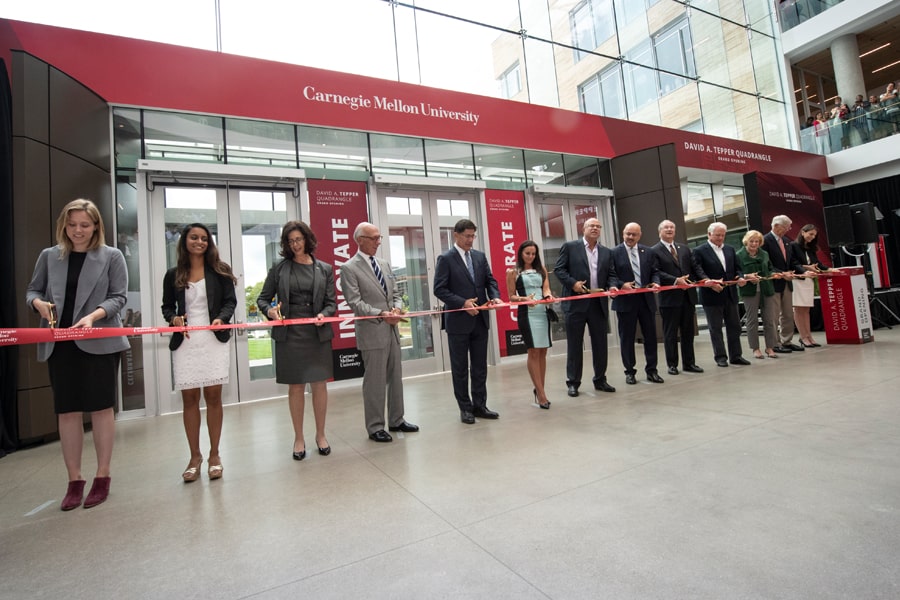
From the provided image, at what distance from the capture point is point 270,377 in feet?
18.9

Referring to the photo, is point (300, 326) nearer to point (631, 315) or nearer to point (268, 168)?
point (631, 315)

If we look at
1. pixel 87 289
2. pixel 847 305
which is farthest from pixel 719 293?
pixel 87 289

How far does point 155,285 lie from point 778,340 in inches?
310

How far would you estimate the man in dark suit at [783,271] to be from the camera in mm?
5753

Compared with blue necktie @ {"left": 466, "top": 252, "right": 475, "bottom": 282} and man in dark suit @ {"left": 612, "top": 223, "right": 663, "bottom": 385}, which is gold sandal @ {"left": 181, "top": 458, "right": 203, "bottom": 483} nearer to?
blue necktie @ {"left": 466, "top": 252, "right": 475, "bottom": 282}

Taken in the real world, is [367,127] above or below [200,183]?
above

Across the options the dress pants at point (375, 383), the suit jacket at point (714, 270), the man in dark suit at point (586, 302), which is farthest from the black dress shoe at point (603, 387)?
the dress pants at point (375, 383)

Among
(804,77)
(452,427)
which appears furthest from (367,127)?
(804,77)

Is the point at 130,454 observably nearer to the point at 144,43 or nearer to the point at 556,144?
the point at 144,43

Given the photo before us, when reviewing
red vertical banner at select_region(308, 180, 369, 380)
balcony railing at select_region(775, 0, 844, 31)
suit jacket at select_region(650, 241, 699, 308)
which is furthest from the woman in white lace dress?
balcony railing at select_region(775, 0, 844, 31)

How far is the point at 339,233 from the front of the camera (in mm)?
6195

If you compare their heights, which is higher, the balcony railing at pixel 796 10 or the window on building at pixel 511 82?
the balcony railing at pixel 796 10

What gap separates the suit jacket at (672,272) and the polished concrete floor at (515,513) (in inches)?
65.4

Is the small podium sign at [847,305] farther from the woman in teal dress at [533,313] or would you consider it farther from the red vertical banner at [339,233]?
the red vertical banner at [339,233]
